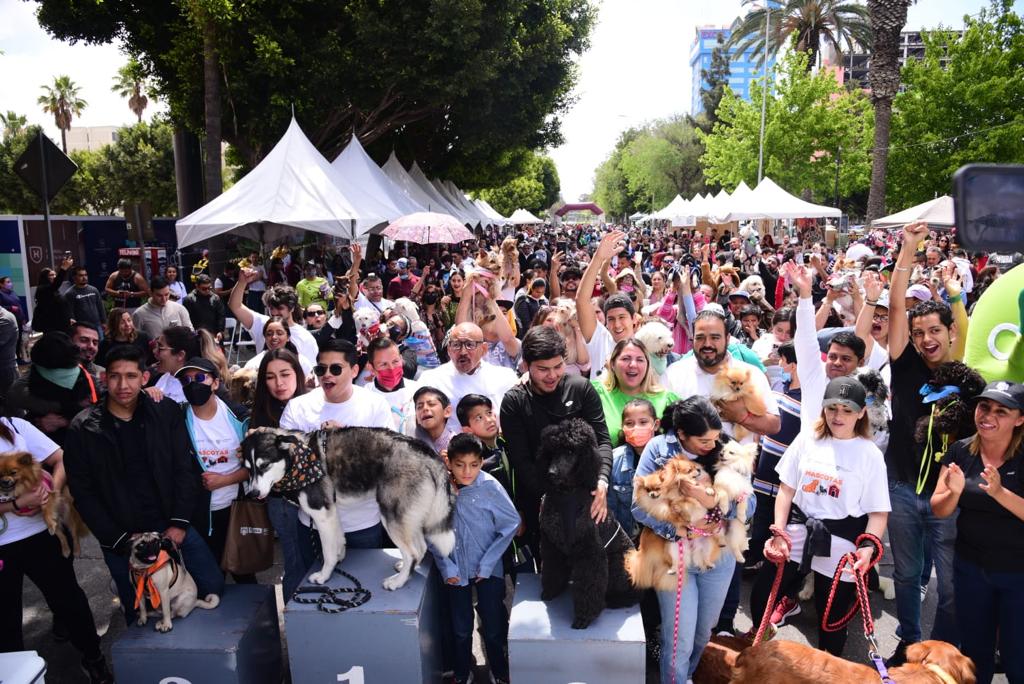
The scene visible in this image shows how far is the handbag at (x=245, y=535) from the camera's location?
387 centimetres

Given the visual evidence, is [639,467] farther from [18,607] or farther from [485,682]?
[18,607]

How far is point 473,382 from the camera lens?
4.45 metres

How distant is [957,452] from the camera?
132 inches

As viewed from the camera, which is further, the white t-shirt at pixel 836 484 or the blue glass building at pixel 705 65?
the blue glass building at pixel 705 65

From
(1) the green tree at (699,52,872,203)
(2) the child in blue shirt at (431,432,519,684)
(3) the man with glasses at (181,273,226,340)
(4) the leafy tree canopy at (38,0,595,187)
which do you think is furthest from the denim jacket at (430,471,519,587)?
(1) the green tree at (699,52,872,203)

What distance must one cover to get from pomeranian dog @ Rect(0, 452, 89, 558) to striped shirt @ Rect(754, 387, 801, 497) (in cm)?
403

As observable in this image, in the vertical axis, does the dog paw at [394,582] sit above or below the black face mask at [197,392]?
below

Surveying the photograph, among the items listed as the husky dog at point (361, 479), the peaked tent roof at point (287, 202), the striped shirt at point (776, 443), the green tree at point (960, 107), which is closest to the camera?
the husky dog at point (361, 479)

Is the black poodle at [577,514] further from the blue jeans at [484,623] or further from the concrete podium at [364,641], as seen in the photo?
the concrete podium at [364,641]

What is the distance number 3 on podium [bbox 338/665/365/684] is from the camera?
10.8 feet

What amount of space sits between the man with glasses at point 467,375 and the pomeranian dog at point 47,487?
2086mm

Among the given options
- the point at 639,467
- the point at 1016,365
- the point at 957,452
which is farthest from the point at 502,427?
the point at 1016,365

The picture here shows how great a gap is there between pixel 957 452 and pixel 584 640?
80.4 inches

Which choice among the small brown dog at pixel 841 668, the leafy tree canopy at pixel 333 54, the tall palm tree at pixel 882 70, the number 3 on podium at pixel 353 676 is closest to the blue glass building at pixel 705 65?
the tall palm tree at pixel 882 70
